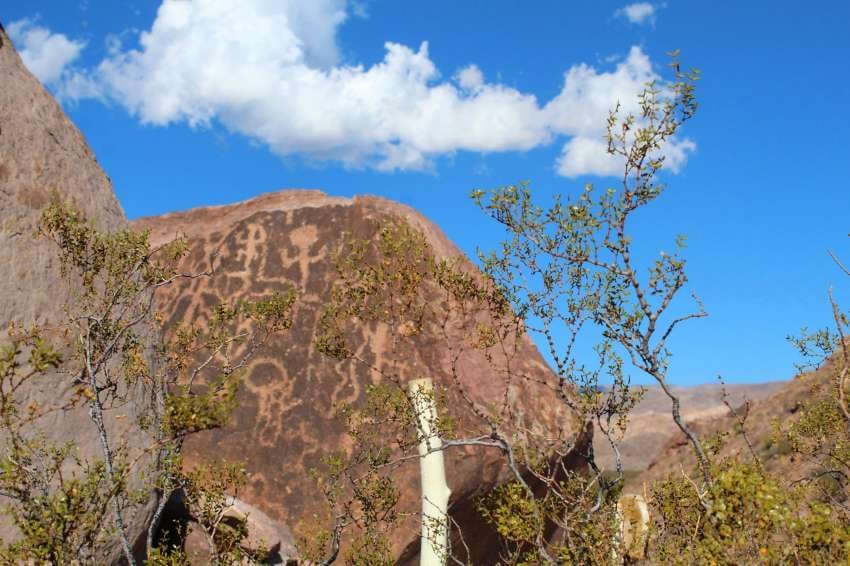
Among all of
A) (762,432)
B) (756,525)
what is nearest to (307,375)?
(756,525)

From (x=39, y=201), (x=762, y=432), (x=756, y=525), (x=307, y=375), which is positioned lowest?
(x=756, y=525)

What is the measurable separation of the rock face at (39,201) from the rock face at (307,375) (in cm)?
418

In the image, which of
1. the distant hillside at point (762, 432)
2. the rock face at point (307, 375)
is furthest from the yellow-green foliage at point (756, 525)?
the distant hillside at point (762, 432)

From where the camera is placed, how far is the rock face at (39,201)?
13.7 metres

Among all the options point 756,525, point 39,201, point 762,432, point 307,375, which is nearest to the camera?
point 756,525

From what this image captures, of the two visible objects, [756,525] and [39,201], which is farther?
[39,201]

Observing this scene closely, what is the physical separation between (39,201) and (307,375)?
8117mm

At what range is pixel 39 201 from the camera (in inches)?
576

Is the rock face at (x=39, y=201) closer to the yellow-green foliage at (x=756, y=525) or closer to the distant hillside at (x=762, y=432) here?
the yellow-green foliage at (x=756, y=525)

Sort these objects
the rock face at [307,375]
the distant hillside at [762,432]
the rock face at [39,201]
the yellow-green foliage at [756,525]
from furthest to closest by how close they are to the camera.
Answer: the distant hillside at [762,432] < the rock face at [307,375] < the rock face at [39,201] < the yellow-green foliage at [756,525]

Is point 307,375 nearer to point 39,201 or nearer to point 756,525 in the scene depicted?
point 39,201

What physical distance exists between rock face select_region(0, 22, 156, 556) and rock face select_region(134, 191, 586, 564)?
4.18m

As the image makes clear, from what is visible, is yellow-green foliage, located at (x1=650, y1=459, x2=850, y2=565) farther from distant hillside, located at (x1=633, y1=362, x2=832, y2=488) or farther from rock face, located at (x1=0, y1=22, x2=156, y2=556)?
distant hillside, located at (x1=633, y1=362, x2=832, y2=488)

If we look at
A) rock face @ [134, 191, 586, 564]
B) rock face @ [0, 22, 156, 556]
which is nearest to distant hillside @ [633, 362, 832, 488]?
rock face @ [134, 191, 586, 564]
